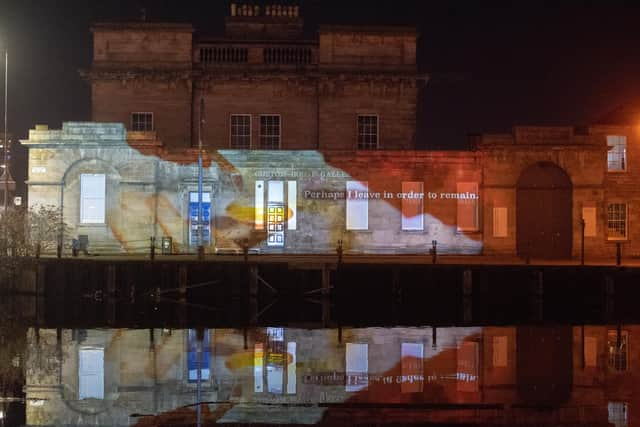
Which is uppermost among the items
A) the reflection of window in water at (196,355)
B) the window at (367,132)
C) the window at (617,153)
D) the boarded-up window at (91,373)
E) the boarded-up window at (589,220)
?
the window at (367,132)

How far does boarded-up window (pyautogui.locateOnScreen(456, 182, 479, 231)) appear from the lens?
39.8m

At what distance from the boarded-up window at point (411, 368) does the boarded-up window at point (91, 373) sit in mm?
6148

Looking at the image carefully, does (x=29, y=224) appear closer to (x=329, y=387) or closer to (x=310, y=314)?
(x=310, y=314)

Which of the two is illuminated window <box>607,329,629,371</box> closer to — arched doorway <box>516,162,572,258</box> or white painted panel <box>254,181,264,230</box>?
arched doorway <box>516,162,572,258</box>

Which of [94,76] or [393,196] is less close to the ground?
[94,76]

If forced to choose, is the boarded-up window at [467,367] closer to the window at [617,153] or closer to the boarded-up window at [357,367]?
the boarded-up window at [357,367]

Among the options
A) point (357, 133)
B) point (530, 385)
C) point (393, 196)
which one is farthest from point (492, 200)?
point (530, 385)

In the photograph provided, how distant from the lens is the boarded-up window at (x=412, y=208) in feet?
130

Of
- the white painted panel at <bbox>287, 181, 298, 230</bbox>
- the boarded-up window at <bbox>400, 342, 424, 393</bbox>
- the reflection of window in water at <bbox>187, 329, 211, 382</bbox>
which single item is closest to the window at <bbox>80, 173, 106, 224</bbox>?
the white painted panel at <bbox>287, 181, 298, 230</bbox>

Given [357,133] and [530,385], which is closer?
[530,385]

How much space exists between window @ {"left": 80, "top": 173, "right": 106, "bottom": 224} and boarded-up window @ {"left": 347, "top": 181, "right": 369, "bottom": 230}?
11.0m

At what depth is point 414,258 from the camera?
3747cm

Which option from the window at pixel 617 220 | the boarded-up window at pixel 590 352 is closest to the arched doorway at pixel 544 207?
the window at pixel 617 220

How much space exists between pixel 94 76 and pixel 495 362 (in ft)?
96.8
